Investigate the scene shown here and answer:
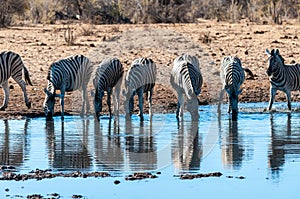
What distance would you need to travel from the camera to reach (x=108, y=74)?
15.2 m

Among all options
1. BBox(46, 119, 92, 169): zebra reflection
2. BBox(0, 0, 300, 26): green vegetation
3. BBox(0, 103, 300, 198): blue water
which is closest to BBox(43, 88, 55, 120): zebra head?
BBox(0, 103, 300, 198): blue water

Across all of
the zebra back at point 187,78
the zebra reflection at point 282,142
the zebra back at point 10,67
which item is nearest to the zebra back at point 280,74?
the zebra reflection at point 282,142

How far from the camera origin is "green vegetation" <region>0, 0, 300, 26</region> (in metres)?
35.9

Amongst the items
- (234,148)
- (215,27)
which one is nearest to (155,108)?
(234,148)

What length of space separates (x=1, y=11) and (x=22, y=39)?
577cm

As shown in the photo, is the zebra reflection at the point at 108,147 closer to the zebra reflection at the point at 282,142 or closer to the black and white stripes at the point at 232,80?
the zebra reflection at the point at 282,142

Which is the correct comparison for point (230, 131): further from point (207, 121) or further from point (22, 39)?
point (22, 39)

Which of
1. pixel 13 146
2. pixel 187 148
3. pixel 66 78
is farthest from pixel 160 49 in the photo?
pixel 13 146

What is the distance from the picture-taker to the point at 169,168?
982 cm

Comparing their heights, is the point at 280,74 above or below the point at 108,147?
above

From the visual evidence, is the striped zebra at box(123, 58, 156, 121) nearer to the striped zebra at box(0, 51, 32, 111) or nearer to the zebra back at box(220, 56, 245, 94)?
the zebra back at box(220, 56, 245, 94)

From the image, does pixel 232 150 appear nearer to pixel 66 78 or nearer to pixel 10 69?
pixel 66 78

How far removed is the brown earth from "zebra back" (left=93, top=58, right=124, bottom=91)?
40.7 inches

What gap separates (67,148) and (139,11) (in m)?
27.3
